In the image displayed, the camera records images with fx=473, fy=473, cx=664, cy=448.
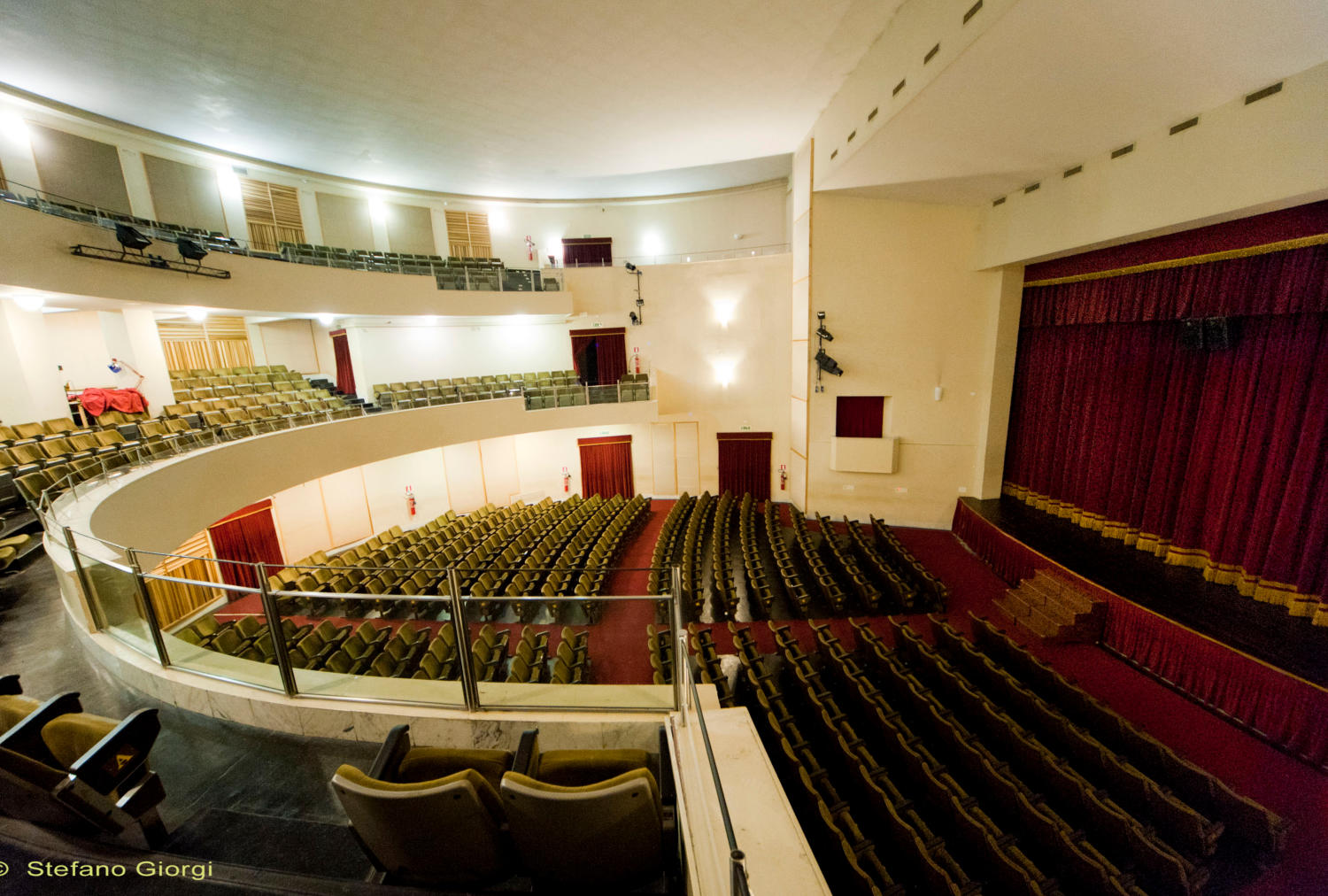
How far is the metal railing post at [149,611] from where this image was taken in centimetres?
291

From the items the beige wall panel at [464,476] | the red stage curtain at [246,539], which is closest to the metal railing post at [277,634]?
the red stage curtain at [246,539]

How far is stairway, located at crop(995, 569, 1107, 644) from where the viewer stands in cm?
619

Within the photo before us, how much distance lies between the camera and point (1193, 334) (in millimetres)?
6164

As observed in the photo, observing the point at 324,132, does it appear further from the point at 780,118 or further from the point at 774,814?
the point at 774,814

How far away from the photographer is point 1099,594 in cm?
620

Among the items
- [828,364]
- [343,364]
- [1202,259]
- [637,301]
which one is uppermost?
[637,301]

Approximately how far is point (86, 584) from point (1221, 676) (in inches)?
393

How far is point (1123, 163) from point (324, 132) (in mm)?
14088

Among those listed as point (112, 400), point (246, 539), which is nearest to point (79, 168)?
point (112, 400)

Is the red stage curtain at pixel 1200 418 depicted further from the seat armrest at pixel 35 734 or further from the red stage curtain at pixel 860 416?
the seat armrest at pixel 35 734

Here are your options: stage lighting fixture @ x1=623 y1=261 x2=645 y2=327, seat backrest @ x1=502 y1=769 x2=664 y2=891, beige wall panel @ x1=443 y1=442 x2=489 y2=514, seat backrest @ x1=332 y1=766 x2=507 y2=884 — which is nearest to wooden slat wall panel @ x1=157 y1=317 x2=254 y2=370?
beige wall panel @ x1=443 y1=442 x2=489 y2=514

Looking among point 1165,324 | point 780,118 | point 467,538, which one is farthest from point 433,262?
point 1165,324

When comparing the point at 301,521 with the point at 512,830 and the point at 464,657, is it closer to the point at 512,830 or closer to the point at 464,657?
the point at 464,657

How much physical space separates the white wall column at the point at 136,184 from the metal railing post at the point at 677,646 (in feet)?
48.9
